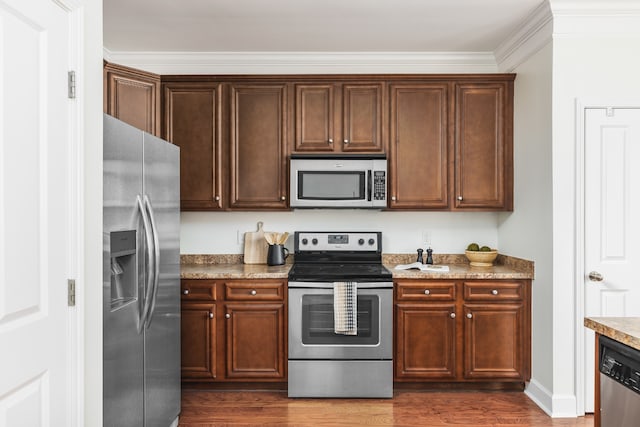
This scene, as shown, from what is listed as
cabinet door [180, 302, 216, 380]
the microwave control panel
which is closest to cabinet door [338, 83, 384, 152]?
the microwave control panel

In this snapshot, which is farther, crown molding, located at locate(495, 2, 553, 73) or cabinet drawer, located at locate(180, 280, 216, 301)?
cabinet drawer, located at locate(180, 280, 216, 301)

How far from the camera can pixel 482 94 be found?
371cm

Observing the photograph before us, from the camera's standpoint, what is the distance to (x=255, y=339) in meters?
3.43

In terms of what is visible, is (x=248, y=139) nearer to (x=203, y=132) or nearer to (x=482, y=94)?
(x=203, y=132)

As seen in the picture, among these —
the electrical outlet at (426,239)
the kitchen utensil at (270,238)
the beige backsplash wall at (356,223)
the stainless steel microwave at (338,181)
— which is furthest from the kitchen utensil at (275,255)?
the electrical outlet at (426,239)

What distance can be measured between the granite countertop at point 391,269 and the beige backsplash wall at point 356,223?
0.07 metres

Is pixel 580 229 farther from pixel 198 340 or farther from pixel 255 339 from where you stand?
pixel 198 340

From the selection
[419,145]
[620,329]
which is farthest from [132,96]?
[620,329]

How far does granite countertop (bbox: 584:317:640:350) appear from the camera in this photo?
5.06ft

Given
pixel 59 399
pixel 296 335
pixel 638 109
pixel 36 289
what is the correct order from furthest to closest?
1. pixel 296 335
2. pixel 638 109
3. pixel 59 399
4. pixel 36 289

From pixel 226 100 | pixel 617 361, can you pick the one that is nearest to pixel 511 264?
pixel 617 361

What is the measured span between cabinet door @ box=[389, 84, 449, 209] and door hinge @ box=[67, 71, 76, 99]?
100 inches

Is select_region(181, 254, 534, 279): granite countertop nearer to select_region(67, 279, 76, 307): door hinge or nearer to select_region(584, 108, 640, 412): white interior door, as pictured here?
select_region(584, 108, 640, 412): white interior door

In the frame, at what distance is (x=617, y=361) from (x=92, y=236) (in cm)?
191
